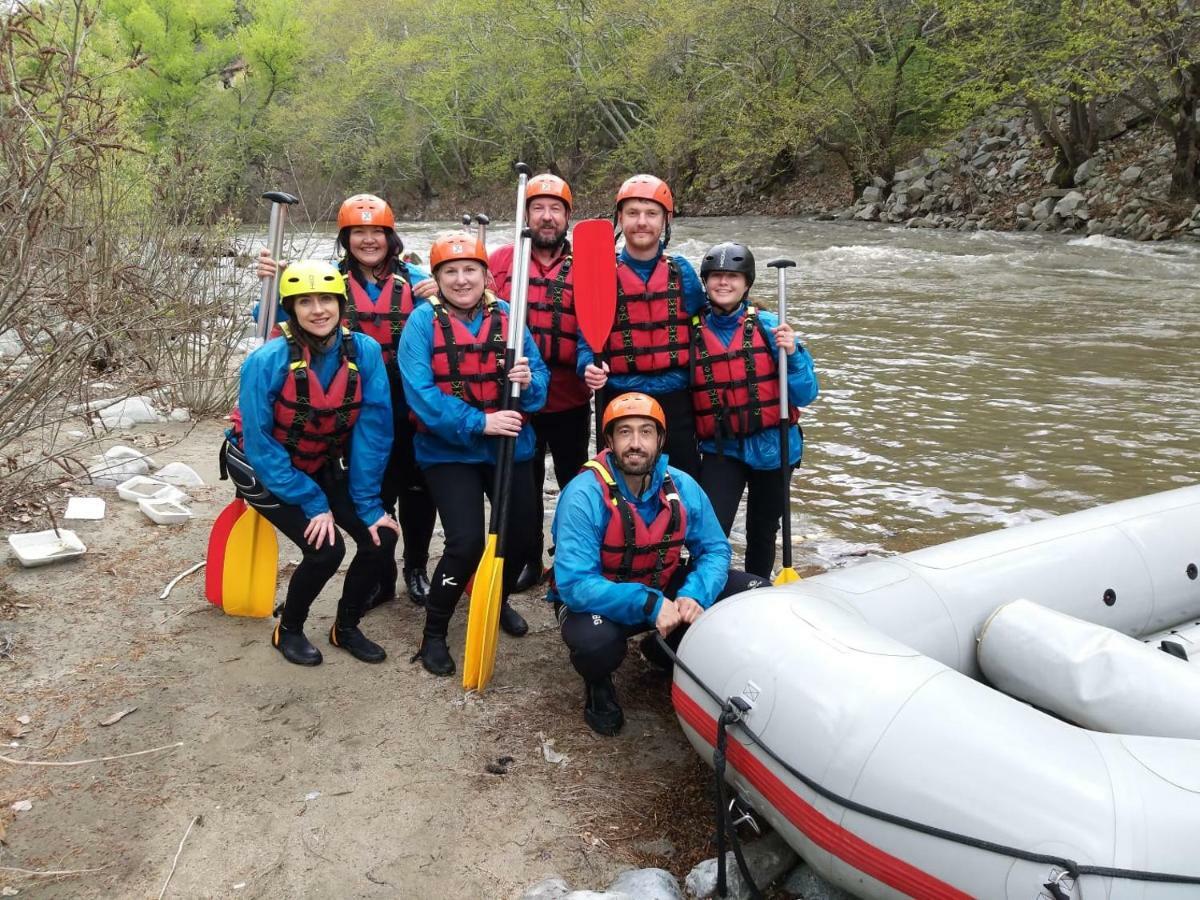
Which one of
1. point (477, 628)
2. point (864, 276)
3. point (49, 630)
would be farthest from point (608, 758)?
point (864, 276)

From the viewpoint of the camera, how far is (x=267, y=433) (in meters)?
2.97

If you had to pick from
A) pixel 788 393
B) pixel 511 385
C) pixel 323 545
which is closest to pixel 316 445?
pixel 323 545

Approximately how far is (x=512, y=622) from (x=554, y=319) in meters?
1.19

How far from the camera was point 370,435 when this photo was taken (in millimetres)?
3127

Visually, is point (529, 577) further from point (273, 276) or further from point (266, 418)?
point (273, 276)

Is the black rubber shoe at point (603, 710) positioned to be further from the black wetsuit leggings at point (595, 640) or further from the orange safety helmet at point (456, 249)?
the orange safety helmet at point (456, 249)

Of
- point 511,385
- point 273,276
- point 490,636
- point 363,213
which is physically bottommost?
point 490,636

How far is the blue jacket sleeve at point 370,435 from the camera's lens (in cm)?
311

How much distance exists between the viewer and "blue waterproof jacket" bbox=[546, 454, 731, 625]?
275cm

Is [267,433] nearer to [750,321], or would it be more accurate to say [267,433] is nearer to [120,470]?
[750,321]

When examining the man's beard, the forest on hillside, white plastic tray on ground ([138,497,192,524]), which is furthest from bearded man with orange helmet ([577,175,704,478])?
the forest on hillside

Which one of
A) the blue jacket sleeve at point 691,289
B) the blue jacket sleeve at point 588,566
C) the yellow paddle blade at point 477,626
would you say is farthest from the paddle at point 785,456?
the yellow paddle blade at point 477,626

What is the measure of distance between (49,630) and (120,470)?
163 centimetres

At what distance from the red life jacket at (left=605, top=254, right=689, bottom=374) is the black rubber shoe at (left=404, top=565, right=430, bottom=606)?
1.17 meters
